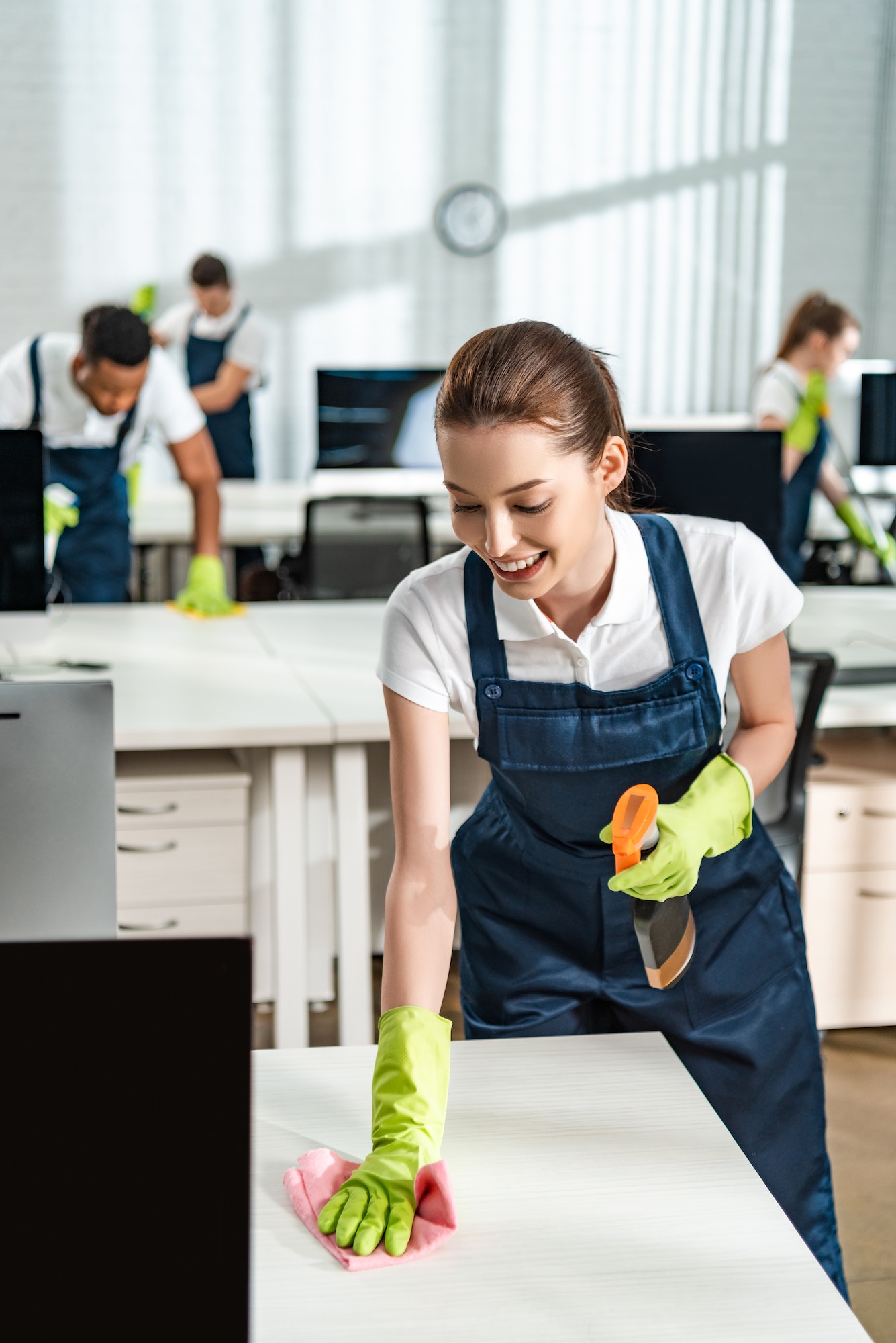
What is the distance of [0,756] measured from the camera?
38.8 inches

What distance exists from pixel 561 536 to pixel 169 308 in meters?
6.03

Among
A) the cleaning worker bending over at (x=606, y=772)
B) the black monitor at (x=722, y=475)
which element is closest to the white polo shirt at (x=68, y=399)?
the black monitor at (x=722, y=475)

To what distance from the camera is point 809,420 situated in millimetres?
3846

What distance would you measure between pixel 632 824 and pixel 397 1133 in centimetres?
32

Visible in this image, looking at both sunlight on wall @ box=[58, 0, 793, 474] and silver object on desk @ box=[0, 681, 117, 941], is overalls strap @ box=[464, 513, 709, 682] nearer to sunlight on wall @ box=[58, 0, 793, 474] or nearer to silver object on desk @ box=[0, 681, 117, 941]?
silver object on desk @ box=[0, 681, 117, 941]

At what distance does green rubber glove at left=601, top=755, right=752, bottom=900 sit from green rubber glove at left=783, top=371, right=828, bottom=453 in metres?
2.70

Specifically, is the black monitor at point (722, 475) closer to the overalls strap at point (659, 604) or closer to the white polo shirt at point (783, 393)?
the overalls strap at point (659, 604)

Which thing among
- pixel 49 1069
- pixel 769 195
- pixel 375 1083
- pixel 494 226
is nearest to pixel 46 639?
pixel 375 1083

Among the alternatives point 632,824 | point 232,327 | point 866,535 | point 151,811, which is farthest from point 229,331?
point 632,824

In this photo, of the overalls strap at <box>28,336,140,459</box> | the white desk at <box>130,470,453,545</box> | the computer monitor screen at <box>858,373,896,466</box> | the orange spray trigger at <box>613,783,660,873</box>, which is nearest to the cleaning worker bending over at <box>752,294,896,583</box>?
the computer monitor screen at <box>858,373,896,466</box>

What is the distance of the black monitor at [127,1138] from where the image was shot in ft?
1.71

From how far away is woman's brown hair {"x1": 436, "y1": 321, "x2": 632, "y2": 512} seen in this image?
1.13 m

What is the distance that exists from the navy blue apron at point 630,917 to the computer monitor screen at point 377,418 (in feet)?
10.7

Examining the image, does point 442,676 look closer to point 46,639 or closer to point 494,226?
point 46,639
